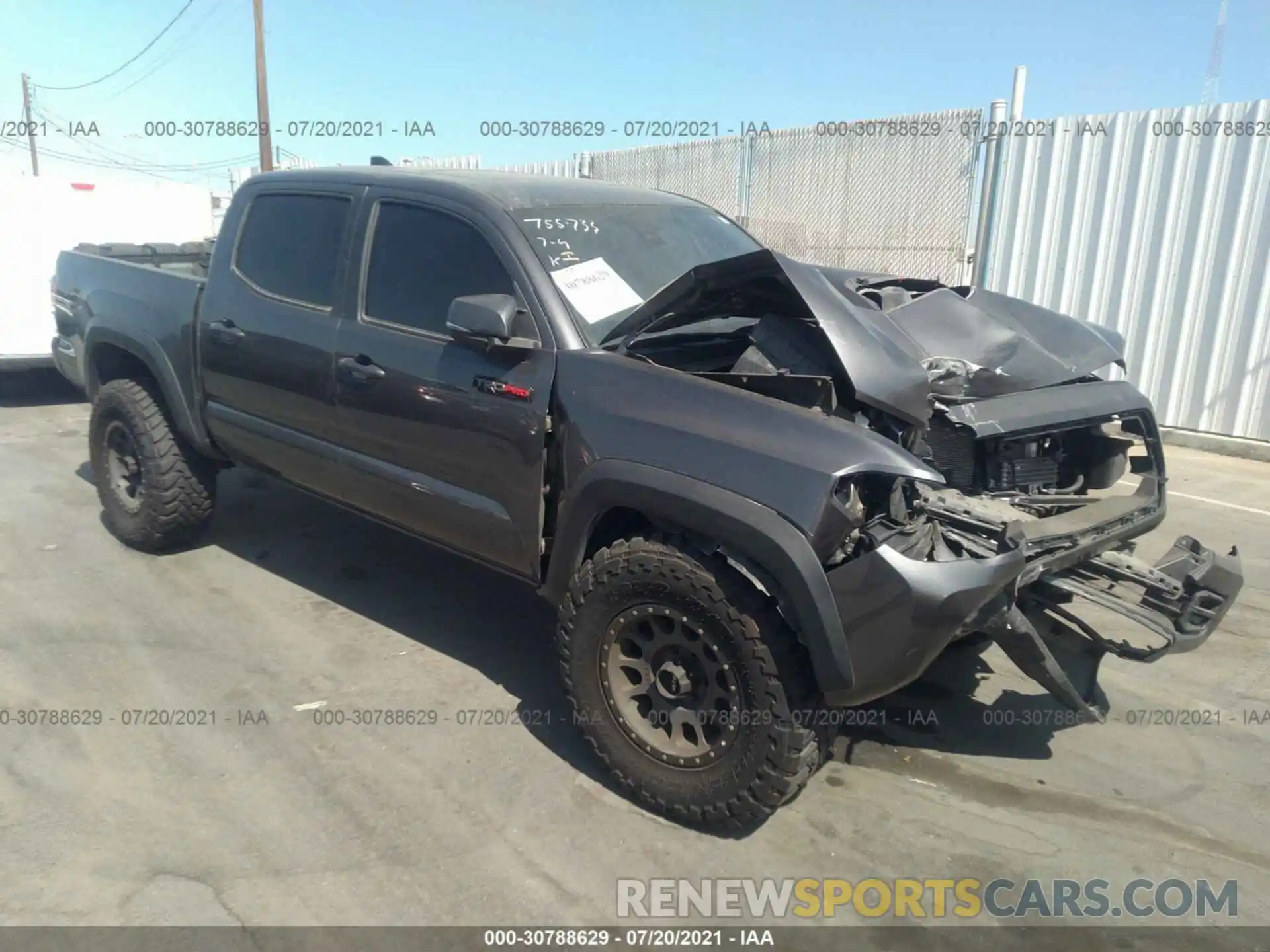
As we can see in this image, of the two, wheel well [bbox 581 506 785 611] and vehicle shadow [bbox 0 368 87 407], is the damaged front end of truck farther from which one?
vehicle shadow [bbox 0 368 87 407]

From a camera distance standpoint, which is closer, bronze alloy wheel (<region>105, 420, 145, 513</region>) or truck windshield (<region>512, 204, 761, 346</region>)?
truck windshield (<region>512, 204, 761, 346</region>)

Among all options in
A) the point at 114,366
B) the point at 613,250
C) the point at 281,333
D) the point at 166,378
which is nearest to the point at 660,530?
the point at 613,250

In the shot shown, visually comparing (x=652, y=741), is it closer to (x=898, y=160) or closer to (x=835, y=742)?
(x=835, y=742)

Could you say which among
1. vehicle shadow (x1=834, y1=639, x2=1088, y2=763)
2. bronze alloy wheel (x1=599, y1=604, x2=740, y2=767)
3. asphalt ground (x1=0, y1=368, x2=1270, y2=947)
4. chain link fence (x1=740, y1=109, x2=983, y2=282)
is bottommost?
asphalt ground (x1=0, y1=368, x2=1270, y2=947)

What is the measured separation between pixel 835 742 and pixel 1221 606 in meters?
1.39

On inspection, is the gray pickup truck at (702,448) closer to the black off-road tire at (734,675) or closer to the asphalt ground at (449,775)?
the black off-road tire at (734,675)

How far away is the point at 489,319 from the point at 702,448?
0.86m

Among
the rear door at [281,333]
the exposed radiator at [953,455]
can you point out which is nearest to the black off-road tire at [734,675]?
the exposed radiator at [953,455]

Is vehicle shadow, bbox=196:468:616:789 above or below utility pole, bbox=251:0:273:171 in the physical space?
below

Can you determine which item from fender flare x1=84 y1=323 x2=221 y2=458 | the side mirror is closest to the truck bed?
fender flare x1=84 y1=323 x2=221 y2=458

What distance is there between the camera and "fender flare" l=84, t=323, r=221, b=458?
15.6 feet

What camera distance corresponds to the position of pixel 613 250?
3.67 meters

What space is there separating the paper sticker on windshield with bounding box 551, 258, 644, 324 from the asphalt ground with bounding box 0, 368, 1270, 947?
1.56 m

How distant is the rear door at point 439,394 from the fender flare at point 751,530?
37cm
